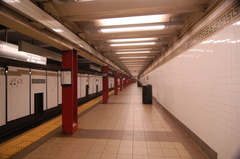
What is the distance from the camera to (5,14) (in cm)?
161

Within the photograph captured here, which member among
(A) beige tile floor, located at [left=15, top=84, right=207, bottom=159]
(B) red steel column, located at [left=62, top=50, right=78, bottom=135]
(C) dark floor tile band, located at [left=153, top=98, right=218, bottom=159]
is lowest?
(A) beige tile floor, located at [left=15, top=84, right=207, bottom=159]

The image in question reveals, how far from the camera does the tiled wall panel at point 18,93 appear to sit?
3.39 metres

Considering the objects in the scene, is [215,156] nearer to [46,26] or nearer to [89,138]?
[89,138]

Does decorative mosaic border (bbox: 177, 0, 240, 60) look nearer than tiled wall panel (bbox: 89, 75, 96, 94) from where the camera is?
Yes

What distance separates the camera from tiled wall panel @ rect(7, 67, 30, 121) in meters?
3.39

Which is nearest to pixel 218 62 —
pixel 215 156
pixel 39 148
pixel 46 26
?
pixel 215 156

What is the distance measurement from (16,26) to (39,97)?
3.31 meters

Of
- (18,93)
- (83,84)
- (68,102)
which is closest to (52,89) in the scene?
(18,93)

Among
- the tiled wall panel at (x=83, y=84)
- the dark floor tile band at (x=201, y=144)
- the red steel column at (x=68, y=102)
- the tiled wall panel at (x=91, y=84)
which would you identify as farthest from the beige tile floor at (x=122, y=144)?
the tiled wall panel at (x=91, y=84)

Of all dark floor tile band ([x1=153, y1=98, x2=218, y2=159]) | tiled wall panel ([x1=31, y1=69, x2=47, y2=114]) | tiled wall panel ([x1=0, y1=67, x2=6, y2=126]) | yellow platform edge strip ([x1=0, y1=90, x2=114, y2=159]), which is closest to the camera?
dark floor tile band ([x1=153, y1=98, x2=218, y2=159])

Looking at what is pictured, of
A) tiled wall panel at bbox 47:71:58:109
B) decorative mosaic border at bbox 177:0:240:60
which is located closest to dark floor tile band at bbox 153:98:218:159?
decorative mosaic border at bbox 177:0:240:60

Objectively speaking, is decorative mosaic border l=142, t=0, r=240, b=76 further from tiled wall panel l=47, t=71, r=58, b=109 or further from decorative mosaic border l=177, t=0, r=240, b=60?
tiled wall panel l=47, t=71, r=58, b=109

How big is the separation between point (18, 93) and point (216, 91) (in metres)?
4.93

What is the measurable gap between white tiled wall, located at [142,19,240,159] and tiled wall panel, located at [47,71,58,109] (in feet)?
16.4
